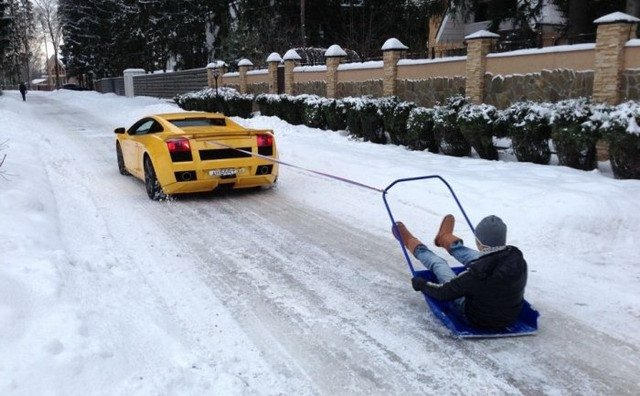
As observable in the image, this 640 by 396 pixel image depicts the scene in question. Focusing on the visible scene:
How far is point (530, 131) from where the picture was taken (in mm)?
10016

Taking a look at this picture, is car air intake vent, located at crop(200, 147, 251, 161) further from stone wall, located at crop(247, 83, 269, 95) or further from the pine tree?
the pine tree

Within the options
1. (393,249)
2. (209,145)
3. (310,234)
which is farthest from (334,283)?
(209,145)

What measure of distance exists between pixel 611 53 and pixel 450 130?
3307 mm

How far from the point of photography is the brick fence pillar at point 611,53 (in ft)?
31.1

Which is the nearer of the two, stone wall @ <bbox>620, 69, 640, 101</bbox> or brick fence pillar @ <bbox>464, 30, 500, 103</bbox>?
stone wall @ <bbox>620, 69, 640, 101</bbox>

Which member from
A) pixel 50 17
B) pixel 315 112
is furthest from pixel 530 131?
pixel 50 17

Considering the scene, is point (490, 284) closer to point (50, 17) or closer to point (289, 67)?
point (289, 67)

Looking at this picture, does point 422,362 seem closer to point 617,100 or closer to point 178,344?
point 178,344

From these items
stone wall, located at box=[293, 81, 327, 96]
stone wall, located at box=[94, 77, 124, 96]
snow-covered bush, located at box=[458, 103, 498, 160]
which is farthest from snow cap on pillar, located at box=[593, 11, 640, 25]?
stone wall, located at box=[94, 77, 124, 96]

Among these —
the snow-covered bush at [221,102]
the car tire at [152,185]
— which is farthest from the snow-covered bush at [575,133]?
the snow-covered bush at [221,102]

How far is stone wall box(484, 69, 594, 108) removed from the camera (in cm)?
1025

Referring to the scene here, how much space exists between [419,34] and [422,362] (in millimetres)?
34338

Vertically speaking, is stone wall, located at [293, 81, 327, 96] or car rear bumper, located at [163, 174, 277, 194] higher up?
stone wall, located at [293, 81, 327, 96]

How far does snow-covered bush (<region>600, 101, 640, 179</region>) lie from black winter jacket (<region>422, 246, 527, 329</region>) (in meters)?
5.79
